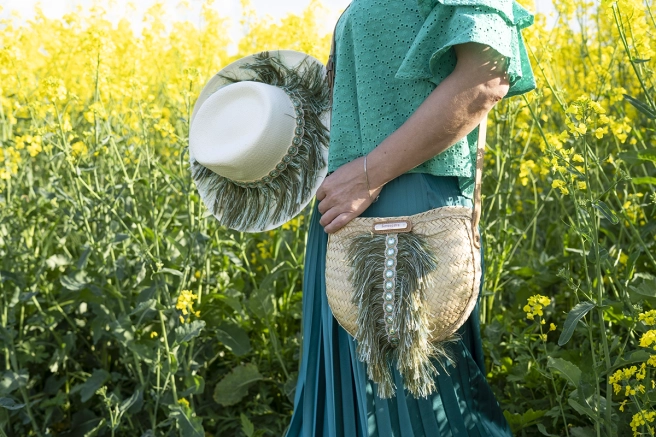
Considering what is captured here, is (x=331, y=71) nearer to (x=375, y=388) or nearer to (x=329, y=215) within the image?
(x=329, y=215)

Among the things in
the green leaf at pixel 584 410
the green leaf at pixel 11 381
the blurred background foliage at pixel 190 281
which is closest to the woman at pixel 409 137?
the green leaf at pixel 584 410

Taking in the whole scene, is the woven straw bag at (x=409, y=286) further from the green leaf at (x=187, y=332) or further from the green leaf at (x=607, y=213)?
the green leaf at (x=187, y=332)

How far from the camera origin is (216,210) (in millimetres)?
1984

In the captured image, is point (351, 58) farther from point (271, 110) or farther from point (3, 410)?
point (3, 410)

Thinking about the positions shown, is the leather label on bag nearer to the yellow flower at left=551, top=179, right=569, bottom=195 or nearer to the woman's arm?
the woman's arm

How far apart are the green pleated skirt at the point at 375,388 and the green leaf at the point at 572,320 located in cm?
19

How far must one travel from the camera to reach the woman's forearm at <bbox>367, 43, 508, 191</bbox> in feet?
4.76

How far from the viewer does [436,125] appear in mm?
1474

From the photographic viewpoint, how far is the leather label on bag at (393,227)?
60.4 inches

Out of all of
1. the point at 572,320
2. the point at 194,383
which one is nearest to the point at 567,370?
the point at 572,320

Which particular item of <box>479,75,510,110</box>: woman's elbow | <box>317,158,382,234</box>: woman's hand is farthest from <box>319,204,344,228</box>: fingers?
<box>479,75,510,110</box>: woman's elbow

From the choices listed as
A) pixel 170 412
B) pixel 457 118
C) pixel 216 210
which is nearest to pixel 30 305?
pixel 170 412

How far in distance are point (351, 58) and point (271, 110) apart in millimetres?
233

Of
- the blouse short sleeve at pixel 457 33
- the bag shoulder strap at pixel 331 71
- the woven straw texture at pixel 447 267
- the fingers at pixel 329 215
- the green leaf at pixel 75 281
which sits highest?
the bag shoulder strap at pixel 331 71
